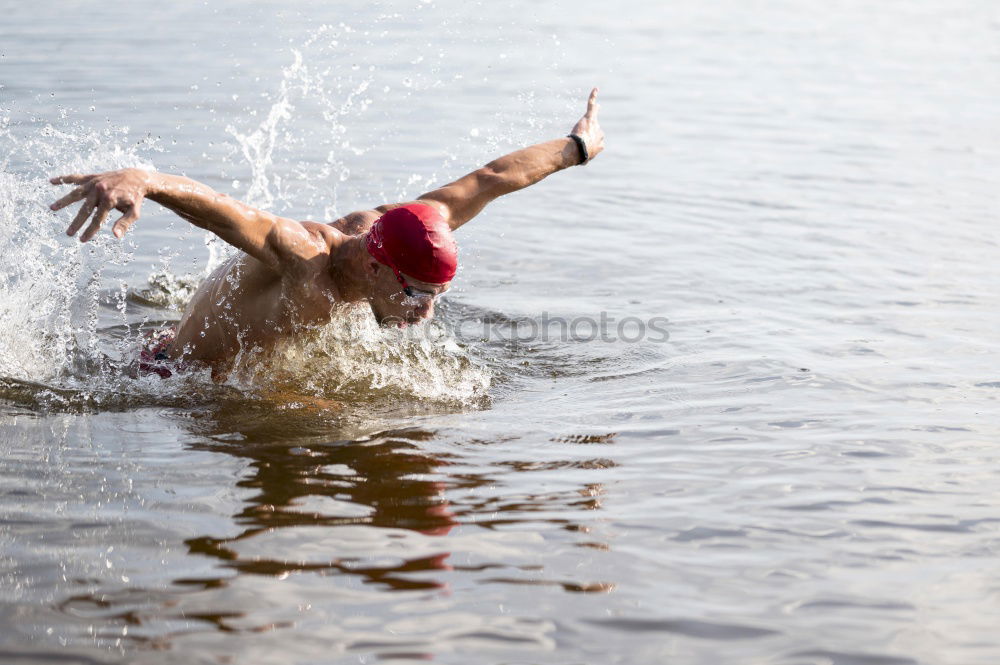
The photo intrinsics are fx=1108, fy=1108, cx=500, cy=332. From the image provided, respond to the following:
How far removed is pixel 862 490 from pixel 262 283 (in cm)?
312

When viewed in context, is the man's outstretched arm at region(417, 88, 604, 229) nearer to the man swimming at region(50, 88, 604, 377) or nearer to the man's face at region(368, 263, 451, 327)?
the man swimming at region(50, 88, 604, 377)

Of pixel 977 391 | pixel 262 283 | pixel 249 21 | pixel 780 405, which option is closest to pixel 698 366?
pixel 780 405

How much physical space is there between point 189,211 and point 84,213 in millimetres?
566

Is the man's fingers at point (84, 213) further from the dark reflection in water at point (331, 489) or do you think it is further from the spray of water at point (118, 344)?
the spray of water at point (118, 344)

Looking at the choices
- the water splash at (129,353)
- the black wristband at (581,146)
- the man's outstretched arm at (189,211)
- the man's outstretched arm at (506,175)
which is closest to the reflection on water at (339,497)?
the water splash at (129,353)

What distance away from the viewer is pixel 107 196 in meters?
4.45

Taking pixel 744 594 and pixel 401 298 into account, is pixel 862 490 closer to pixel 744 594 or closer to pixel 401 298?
pixel 744 594

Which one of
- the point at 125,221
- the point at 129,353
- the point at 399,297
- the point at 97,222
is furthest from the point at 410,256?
the point at 129,353

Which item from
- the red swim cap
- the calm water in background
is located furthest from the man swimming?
the calm water in background

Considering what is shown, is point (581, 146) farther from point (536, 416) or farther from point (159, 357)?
point (159, 357)

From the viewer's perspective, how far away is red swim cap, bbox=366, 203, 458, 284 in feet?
18.3

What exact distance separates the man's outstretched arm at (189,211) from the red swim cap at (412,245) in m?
0.35

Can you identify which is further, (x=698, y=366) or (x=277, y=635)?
(x=698, y=366)

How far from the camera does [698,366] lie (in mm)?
6957
